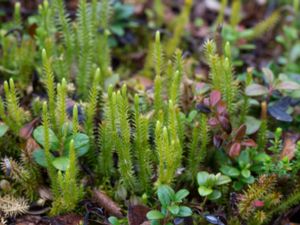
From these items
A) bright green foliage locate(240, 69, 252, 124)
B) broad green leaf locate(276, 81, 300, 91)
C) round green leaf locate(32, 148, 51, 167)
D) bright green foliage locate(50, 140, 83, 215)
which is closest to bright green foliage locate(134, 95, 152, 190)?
bright green foliage locate(50, 140, 83, 215)

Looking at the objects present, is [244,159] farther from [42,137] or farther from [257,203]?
[42,137]

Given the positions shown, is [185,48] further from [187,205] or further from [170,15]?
[187,205]

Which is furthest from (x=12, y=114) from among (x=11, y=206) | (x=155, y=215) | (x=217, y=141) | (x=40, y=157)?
(x=217, y=141)

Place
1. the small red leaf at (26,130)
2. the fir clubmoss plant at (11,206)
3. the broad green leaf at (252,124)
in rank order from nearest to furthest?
the fir clubmoss plant at (11,206) → the small red leaf at (26,130) → the broad green leaf at (252,124)

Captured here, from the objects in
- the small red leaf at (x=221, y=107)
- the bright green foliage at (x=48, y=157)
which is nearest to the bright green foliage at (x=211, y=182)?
the small red leaf at (x=221, y=107)

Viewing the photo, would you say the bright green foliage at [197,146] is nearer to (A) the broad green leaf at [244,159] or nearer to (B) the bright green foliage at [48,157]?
(A) the broad green leaf at [244,159]

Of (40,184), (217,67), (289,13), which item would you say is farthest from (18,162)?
(289,13)
